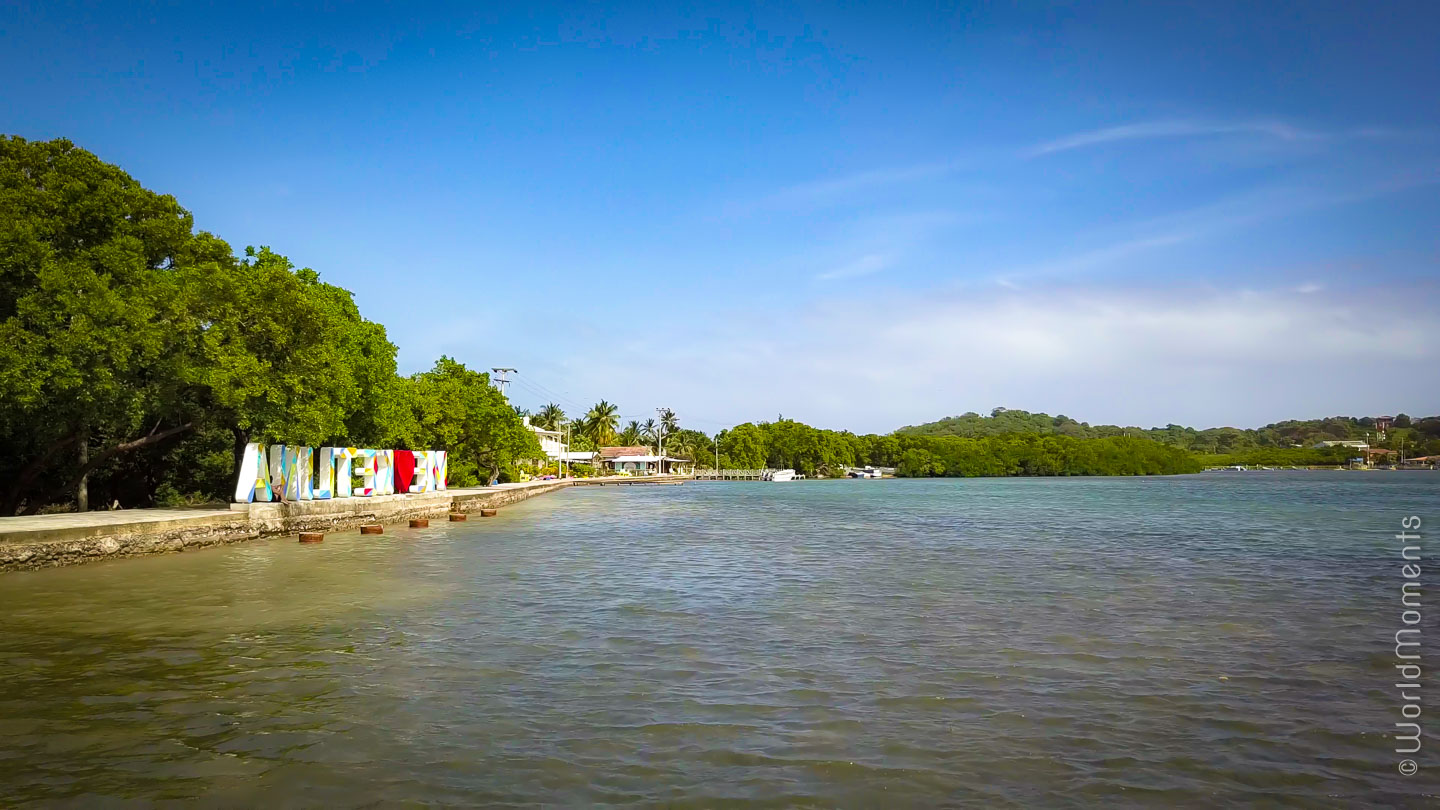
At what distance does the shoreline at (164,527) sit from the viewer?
17.6m

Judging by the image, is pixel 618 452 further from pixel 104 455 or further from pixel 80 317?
pixel 80 317

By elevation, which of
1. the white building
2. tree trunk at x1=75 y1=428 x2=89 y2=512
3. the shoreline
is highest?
the white building

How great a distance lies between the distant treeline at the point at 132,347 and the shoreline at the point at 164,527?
234 cm

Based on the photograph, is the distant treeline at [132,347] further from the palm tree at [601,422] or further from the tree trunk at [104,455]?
the palm tree at [601,422]

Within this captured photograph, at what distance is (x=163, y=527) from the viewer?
21469 mm

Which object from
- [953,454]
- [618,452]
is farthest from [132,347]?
[953,454]

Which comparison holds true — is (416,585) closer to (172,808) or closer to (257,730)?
(257,730)

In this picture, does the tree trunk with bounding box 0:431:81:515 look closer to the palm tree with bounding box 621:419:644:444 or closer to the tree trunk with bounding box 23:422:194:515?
the tree trunk with bounding box 23:422:194:515

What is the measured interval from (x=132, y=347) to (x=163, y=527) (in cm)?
438

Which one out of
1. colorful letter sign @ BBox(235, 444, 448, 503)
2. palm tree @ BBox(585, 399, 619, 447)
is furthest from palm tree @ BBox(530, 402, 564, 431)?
colorful letter sign @ BBox(235, 444, 448, 503)

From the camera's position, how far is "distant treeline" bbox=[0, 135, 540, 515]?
68.4ft

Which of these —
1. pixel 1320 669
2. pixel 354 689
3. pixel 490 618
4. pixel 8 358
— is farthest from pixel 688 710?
pixel 8 358

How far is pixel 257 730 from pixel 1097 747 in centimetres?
671

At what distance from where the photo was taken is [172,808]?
18.4 ft
